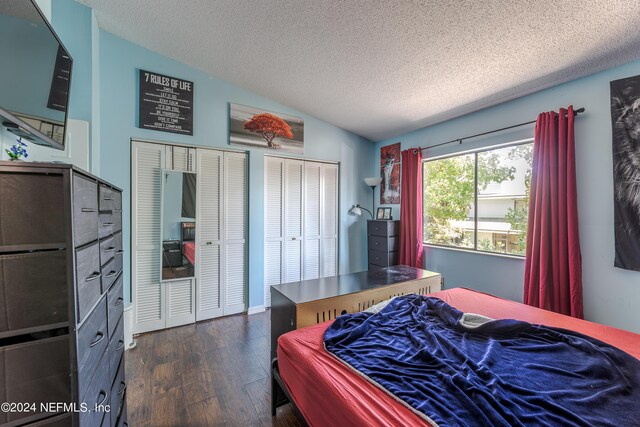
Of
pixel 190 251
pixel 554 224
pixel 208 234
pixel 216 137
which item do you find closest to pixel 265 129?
pixel 216 137

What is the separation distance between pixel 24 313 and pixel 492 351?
1787 millimetres

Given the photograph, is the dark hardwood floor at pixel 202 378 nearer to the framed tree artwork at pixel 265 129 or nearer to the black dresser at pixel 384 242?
the black dresser at pixel 384 242

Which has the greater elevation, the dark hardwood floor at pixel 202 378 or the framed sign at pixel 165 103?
the framed sign at pixel 165 103

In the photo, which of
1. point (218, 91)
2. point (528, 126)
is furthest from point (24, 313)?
point (528, 126)

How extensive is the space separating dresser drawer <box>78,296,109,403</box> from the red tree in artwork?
2.75m

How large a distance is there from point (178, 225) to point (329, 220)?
2140mm

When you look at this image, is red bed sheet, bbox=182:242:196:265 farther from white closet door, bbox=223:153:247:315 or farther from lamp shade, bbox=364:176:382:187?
lamp shade, bbox=364:176:382:187

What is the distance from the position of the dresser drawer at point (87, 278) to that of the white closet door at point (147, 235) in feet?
6.68

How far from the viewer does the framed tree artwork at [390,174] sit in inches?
163

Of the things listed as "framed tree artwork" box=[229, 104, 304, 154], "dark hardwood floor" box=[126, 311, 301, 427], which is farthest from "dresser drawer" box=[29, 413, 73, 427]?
"framed tree artwork" box=[229, 104, 304, 154]

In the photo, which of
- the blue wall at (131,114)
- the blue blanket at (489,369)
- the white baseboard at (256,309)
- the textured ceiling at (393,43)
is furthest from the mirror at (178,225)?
the blue blanket at (489,369)

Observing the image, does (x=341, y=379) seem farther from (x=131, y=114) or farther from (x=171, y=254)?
(x=131, y=114)

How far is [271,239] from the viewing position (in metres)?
3.56

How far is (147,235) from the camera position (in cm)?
280
